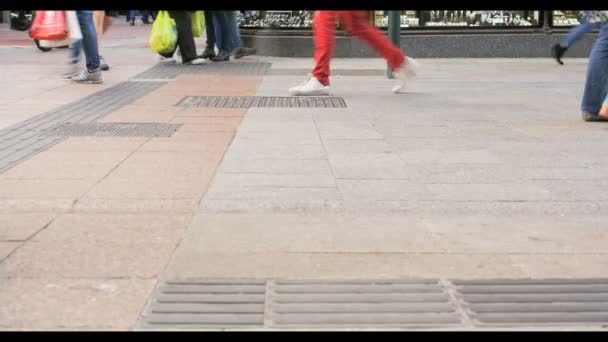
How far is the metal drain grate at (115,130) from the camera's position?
5762mm

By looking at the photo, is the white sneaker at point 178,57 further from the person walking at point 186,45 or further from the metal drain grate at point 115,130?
the metal drain grate at point 115,130

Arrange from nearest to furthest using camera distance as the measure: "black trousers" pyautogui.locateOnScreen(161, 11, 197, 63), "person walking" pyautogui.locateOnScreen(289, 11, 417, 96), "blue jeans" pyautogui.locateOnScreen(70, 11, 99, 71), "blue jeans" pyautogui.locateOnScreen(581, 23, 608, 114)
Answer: "blue jeans" pyautogui.locateOnScreen(581, 23, 608, 114) → "person walking" pyautogui.locateOnScreen(289, 11, 417, 96) → "blue jeans" pyautogui.locateOnScreen(70, 11, 99, 71) → "black trousers" pyautogui.locateOnScreen(161, 11, 197, 63)

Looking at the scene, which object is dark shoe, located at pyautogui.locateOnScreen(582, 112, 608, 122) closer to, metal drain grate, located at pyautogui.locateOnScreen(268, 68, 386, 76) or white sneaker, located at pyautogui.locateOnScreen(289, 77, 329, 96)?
white sneaker, located at pyautogui.locateOnScreen(289, 77, 329, 96)

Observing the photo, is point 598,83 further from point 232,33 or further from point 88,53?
point 232,33

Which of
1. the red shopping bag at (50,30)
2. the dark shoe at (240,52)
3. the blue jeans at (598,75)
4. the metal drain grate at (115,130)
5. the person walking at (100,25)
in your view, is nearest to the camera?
the metal drain grate at (115,130)

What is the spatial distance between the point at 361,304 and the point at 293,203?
1.36 m

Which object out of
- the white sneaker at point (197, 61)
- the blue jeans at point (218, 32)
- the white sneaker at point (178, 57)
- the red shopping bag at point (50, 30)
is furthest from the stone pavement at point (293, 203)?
the blue jeans at point (218, 32)

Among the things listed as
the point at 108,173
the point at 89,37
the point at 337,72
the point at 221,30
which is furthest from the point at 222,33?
the point at 108,173

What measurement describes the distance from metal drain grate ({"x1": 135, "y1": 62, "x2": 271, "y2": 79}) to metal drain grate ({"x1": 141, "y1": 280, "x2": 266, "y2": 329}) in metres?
7.79

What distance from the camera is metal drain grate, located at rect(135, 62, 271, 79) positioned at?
35.0 feet

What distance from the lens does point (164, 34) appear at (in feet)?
39.4

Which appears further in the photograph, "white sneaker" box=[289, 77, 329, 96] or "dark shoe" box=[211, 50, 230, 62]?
"dark shoe" box=[211, 50, 230, 62]

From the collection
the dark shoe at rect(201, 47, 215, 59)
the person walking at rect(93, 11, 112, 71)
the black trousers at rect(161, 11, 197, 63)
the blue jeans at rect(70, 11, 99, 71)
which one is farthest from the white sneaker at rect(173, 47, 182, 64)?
the blue jeans at rect(70, 11, 99, 71)

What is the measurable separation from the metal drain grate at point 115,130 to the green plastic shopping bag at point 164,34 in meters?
5.89
